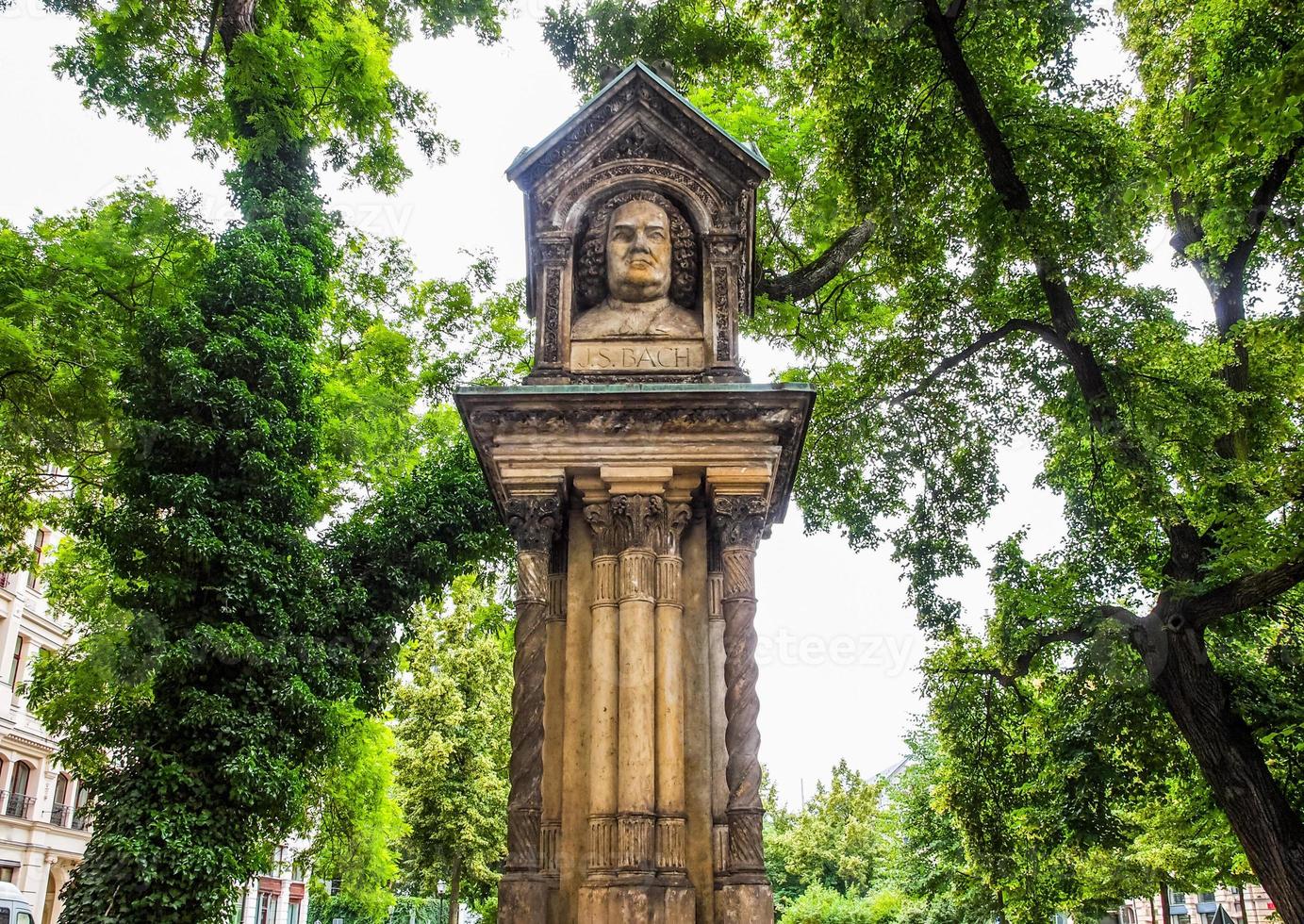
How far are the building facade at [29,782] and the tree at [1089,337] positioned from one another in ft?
83.3

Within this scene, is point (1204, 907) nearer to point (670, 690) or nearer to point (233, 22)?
point (670, 690)

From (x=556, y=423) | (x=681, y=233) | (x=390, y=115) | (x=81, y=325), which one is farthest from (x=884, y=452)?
(x=81, y=325)

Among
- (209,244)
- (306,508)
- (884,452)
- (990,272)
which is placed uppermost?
(209,244)

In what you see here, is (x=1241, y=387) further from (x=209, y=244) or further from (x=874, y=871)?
(x=874, y=871)

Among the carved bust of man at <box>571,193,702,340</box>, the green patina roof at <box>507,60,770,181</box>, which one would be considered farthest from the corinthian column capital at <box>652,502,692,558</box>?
the green patina roof at <box>507,60,770,181</box>

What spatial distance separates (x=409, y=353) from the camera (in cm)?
2038

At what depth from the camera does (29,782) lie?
32250 mm

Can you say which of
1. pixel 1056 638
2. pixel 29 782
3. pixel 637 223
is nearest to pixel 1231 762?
Answer: pixel 1056 638

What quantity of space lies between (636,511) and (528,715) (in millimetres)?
1823

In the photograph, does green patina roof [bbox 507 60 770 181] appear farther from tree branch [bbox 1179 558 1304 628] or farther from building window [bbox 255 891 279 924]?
building window [bbox 255 891 279 924]

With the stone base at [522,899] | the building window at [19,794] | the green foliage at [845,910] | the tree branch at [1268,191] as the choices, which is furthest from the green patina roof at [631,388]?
the green foliage at [845,910]

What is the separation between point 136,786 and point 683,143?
9.93m

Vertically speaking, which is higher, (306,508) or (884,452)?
(884,452)

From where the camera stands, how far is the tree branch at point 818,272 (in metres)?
17.9
